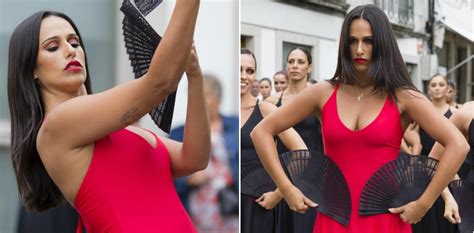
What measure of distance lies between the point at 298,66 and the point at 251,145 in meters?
0.52

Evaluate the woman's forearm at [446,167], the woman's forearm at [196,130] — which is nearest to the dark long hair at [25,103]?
the woman's forearm at [196,130]

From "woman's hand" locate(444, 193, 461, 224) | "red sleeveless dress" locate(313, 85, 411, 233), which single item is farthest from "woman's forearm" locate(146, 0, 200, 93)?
"woman's hand" locate(444, 193, 461, 224)

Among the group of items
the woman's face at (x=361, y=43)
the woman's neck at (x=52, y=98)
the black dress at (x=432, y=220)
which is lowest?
the black dress at (x=432, y=220)

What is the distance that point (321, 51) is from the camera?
438 centimetres

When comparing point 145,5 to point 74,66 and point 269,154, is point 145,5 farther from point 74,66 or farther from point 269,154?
point 269,154

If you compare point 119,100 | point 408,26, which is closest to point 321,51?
point 408,26

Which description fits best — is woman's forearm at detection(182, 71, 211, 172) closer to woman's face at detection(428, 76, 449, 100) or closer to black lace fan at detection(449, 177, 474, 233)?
black lace fan at detection(449, 177, 474, 233)

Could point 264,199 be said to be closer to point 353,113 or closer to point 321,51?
point 321,51

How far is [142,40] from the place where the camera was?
1.96 meters

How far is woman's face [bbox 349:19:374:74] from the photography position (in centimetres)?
315

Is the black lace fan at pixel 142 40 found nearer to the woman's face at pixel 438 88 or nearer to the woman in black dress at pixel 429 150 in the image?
the woman in black dress at pixel 429 150

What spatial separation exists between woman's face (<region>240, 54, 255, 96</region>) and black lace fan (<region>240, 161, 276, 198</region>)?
424mm

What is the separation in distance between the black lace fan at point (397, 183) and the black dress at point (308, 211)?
3.65ft

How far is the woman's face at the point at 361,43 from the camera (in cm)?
315
